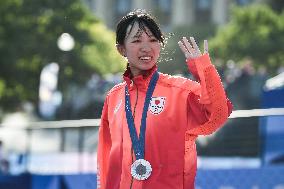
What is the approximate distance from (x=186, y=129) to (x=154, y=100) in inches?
8.0

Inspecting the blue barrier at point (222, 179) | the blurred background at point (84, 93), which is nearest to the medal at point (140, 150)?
the blurred background at point (84, 93)

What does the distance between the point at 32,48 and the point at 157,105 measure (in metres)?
20.5

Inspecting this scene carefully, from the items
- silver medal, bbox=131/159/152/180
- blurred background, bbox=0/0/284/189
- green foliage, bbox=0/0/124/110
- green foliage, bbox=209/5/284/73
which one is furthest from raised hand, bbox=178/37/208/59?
green foliage, bbox=209/5/284/73

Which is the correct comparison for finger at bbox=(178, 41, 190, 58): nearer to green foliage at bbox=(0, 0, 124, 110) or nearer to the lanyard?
the lanyard

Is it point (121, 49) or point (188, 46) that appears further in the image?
point (121, 49)

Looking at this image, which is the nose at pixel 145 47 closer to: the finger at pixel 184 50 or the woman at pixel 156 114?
the woman at pixel 156 114

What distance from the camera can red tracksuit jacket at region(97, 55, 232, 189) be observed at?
3826 millimetres

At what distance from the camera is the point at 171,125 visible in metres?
3.94

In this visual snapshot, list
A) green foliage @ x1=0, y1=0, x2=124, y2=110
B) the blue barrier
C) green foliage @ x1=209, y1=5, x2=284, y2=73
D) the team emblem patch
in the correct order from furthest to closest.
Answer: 1. green foliage @ x1=209, y1=5, x2=284, y2=73
2. green foliage @ x1=0, y1=0, x2=124, y2=110
3. the blue barrier
4. the team emblem patch

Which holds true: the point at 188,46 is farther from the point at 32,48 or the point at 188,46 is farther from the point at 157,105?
the point at 32,48

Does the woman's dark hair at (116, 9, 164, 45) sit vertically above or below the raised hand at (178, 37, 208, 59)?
above

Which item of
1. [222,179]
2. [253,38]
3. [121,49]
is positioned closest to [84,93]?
[222,179]

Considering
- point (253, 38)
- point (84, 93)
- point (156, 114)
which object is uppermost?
point (253, 38)

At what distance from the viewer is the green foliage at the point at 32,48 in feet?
76.2
